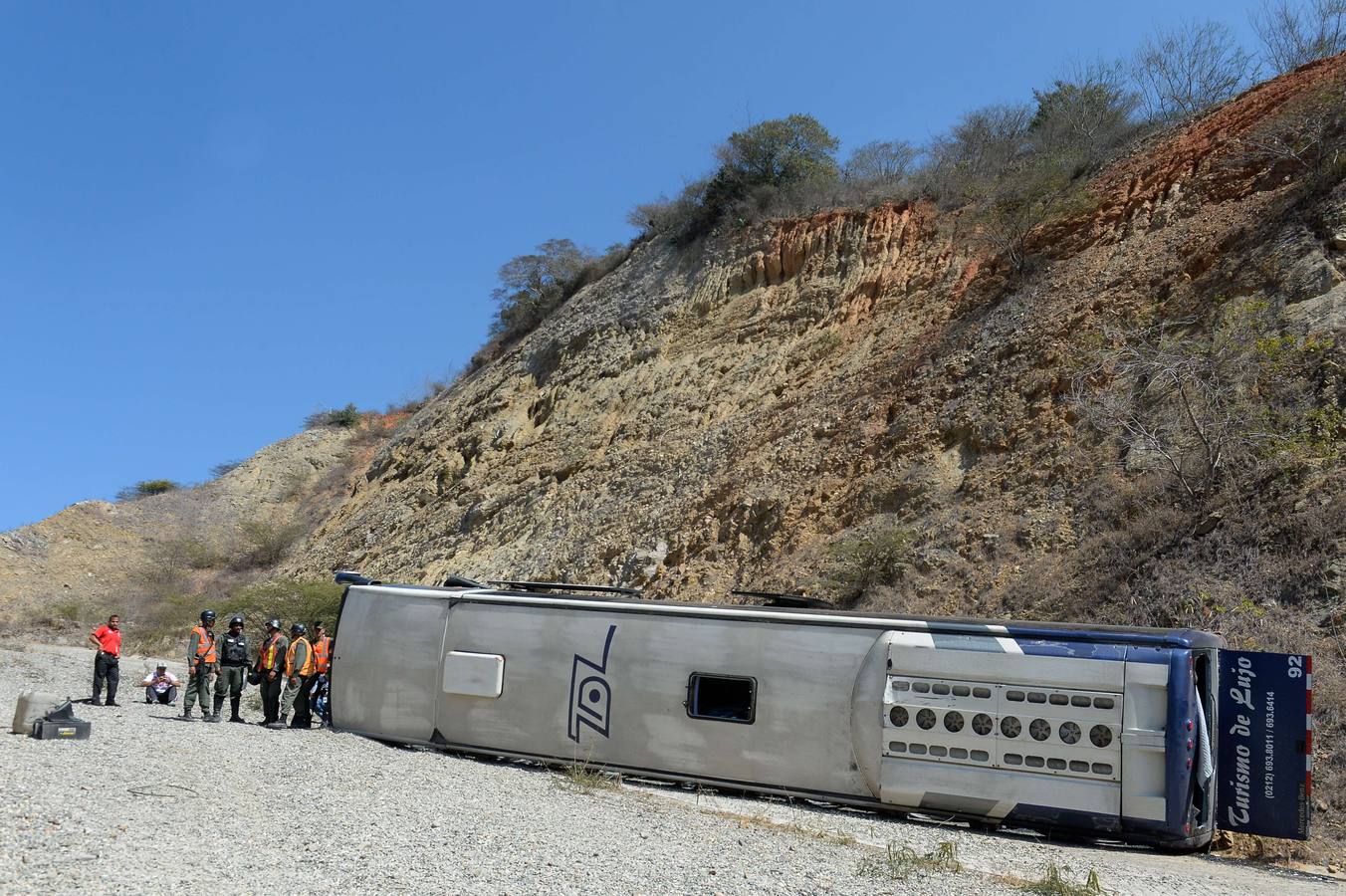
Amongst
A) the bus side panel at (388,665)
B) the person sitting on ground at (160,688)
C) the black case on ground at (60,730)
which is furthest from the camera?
the person sitting on ground at (160,688)

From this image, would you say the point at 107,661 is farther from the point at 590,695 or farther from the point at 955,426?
the point at 955,426

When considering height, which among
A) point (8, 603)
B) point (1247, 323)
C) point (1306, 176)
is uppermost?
point (1306, 176)

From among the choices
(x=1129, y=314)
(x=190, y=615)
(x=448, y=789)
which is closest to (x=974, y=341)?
(x=1129, y=314)

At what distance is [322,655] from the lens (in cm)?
1448

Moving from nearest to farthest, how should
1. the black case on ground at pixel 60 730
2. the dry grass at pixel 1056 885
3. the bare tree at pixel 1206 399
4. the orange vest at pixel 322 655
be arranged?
the dry grass at pixel 1056 885 < the black case on ground at pixel 60 730 < the orange vest at pixel 322 655 < the bare tree at pixel 1206 399

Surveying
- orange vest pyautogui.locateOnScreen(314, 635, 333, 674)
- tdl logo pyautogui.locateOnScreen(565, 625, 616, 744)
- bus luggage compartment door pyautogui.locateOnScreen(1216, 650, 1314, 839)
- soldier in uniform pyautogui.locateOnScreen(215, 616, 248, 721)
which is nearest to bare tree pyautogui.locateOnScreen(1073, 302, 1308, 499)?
bus luggage compartment door pyautogui.locateOnScreen(1216, 650, 1314, 839)

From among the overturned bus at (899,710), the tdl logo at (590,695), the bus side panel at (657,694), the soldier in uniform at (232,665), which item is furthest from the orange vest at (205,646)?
the tdl logo at (590,695)

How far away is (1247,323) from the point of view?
648 inches

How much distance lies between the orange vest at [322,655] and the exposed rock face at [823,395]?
28.2 feet

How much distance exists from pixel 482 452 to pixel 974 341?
1802 centimetres

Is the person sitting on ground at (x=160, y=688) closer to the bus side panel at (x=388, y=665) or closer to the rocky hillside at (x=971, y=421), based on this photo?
the bus side panel at (x=388, y=665)

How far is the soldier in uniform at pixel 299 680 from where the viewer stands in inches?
553

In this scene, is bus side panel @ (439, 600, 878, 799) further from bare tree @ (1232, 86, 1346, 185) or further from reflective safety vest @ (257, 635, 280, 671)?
bare tree @ (1232, 86, 1346, 185)

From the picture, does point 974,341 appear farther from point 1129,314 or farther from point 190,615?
point 190,615
